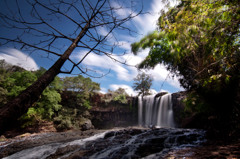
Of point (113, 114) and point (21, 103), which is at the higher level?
point (21, 103)

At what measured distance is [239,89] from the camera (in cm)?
351

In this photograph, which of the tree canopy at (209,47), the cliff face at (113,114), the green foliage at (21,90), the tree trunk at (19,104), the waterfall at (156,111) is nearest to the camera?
the tree trunk at (19,104)

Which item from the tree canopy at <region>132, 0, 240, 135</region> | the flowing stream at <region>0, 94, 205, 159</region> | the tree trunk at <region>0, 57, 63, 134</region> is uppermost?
the tree canopy at <region>132, 0, 240, 135</region>

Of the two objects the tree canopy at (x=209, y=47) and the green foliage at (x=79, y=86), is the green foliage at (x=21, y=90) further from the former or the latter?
the tree canopy at (x=209, y=47)

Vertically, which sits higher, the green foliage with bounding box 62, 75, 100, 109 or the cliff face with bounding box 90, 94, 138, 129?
the green foliage with bounding box 62, 75, 100, 109

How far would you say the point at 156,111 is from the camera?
1836cm

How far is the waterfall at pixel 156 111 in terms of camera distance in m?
16.3

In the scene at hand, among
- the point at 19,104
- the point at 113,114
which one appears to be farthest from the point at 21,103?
the point at 113,114

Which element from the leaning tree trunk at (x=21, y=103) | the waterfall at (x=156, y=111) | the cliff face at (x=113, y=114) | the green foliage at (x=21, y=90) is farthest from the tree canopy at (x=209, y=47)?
the cliff face at (x=113, y=114)

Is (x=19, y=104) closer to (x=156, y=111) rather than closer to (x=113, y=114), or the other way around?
(x=156, y=111)

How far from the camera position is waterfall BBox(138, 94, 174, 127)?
16328 millimetres

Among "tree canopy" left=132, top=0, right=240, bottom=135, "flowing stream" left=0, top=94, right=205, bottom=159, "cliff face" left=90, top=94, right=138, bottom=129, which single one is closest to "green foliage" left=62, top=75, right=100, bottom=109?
"cliff face" left=90, top=94, right=138, bottom=129

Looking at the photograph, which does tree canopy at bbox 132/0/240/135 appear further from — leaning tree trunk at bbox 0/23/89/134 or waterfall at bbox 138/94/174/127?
waterfall at bbox 138/94/174/127

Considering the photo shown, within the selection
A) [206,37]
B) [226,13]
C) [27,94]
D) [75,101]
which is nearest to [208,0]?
[226,13]
